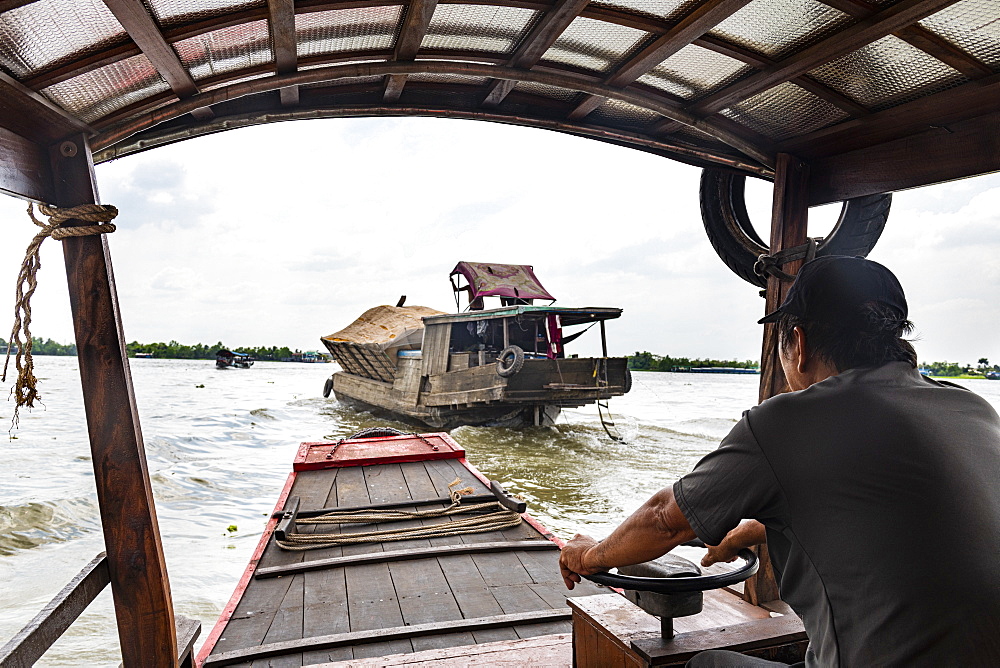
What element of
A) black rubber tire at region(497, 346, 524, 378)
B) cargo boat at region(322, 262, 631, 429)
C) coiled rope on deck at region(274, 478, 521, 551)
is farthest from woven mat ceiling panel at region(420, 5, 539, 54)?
black rubber tire at region(497, 346, 524, 378)

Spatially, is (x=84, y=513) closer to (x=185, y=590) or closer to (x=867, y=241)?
(x=185, y=590)

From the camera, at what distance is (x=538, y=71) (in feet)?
8.04

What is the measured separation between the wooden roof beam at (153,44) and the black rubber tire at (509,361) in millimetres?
11161

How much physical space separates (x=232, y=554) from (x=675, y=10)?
7.00 m

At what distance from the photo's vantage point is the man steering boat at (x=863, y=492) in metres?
1.13

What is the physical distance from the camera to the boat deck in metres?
2.79

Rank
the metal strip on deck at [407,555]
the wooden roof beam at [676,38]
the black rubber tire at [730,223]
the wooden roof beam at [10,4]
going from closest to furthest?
the wooden roof beam at [10,4] → the wooden roof beam at [676,38] → the black rubber tire at [730,223] → the metal strip on deck at [407,555]

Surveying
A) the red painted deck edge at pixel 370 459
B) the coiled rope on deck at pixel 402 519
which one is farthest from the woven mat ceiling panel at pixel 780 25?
the red painted deck edge at pixel 370 459

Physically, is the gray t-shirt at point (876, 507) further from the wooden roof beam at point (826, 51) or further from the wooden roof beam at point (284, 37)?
the wooden roof beam at point (284, 37)

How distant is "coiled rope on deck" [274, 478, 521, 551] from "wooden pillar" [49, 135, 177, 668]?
208 centimetres

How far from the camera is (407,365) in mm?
16375

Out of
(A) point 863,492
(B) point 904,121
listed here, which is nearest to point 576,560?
(A) point 863,492

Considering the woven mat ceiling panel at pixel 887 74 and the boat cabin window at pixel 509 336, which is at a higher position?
the woven mat ceiling panel at pixel 887 74

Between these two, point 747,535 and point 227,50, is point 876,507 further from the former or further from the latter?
point 227,50
